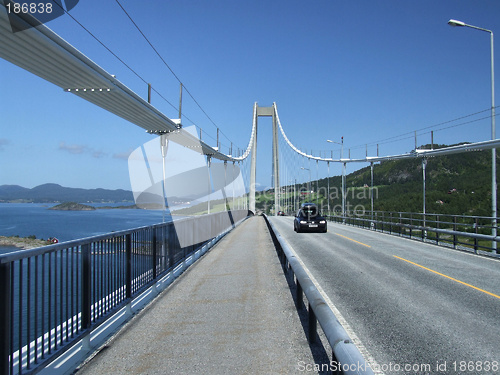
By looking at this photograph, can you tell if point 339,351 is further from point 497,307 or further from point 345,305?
point 497,307

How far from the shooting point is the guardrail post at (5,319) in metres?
3.19

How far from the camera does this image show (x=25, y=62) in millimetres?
8445

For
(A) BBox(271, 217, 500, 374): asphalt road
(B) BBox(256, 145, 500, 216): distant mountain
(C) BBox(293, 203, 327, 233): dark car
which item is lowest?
(A) BBox(271, 217, 500, 374): asphalt road

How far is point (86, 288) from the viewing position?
15.6ft

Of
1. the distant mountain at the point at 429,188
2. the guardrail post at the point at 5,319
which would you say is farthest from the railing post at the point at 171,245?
the distant mountain at the point at 429,188

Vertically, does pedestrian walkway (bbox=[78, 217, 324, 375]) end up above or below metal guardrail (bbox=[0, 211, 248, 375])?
below

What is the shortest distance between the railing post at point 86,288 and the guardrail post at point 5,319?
1.40m

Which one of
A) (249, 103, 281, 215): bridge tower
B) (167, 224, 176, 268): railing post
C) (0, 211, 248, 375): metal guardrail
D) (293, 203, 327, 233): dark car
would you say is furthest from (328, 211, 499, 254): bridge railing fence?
(249, 103, 281, 215): bridge tower

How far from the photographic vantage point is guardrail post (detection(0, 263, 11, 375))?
10.5 feet

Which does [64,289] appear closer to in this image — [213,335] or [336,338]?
[213,335]

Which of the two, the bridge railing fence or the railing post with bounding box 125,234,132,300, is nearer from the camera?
the railing post with bounding box 125,234,132,300

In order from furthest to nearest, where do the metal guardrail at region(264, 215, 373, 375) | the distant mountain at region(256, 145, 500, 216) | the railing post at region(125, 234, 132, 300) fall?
the distant mountain at region(256, 145, 500, 216) → the railing post at region(125, 234, 132, 300) → the metal guardrail at region(264, 215, 373, 375)

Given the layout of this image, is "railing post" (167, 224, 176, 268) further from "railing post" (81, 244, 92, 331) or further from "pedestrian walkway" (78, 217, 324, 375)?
"railing post" (81, 244, 92, 331)

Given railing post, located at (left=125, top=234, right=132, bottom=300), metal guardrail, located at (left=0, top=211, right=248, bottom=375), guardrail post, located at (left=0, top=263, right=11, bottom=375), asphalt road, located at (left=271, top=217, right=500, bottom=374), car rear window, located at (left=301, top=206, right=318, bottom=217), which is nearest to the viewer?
guardrail post, located at (left=0, top=263, right=11, bottom=375)
